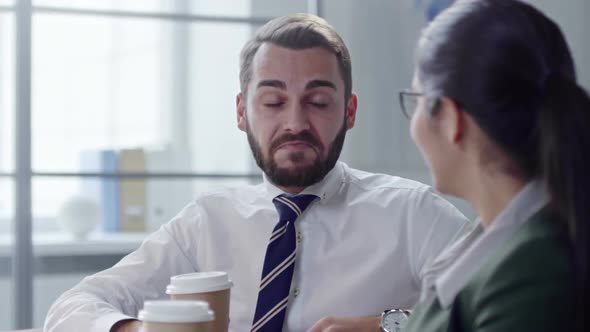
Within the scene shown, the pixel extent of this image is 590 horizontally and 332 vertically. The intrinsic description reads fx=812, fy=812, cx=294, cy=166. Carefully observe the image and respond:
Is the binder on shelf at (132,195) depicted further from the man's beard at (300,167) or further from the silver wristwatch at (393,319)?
the silver wristwatch at (393,319)

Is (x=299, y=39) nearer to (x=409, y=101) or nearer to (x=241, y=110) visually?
(x=241, y=110)

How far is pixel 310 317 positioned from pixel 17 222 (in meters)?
1.84

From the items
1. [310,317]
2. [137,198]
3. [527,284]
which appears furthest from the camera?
[137,198]

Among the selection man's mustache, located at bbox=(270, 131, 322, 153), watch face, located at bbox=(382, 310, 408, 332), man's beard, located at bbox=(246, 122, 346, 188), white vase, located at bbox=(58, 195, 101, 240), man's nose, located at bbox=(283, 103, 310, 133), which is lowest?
white vase, located at bbox=(58, 195, 101, 240)

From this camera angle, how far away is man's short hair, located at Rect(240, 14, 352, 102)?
1820mm

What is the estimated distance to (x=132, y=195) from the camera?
345cm

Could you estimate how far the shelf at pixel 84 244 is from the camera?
3.27 metres

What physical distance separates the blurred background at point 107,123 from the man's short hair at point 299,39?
1.61m

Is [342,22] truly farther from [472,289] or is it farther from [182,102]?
[472,289]

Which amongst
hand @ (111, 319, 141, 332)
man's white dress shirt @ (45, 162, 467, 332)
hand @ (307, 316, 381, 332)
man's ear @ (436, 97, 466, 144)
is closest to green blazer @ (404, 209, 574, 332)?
man's ear @ (436, 97, 466, 144)

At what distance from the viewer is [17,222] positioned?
318 centimetres

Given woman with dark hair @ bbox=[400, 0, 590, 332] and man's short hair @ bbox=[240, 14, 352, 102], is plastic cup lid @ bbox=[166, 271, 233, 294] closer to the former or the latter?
woman with dark hair @ bbox=[400, 0, 590, 332]

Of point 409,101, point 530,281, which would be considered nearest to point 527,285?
point 530,281

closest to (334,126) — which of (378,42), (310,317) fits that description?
(310,317)
